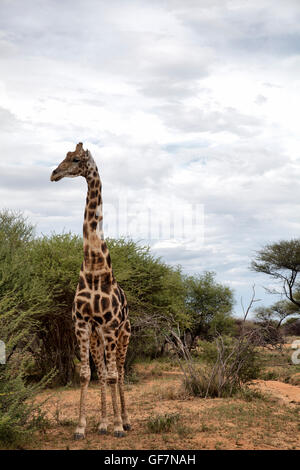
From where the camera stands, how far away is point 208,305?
30.4 metres

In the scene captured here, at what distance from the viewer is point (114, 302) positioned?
303 inches

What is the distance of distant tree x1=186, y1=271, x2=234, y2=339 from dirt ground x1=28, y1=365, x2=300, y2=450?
52.9 feet

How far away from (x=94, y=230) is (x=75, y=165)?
1.00 m

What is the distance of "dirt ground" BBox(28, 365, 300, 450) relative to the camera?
7473 millimetres

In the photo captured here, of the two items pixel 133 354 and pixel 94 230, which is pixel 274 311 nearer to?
pixel 133 354

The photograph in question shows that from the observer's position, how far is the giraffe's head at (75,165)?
7.59 meters

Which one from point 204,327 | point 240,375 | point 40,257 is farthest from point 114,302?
point 204,327

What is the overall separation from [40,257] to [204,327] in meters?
16.2

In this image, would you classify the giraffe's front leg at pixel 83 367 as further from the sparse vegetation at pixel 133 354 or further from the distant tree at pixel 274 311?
the distant tree at pixel 274 311

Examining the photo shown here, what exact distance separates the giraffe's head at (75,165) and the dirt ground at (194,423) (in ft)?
12.5

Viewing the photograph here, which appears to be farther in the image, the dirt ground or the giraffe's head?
the giraffe's head

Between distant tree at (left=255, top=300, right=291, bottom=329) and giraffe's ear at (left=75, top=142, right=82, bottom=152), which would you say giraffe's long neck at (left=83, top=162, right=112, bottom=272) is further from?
distant tree at (left=255, top=300, right=291, bottom=329)

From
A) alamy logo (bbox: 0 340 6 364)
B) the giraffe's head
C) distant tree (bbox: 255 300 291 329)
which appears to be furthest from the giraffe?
distant tree (bbox: 255 300 291 329)
